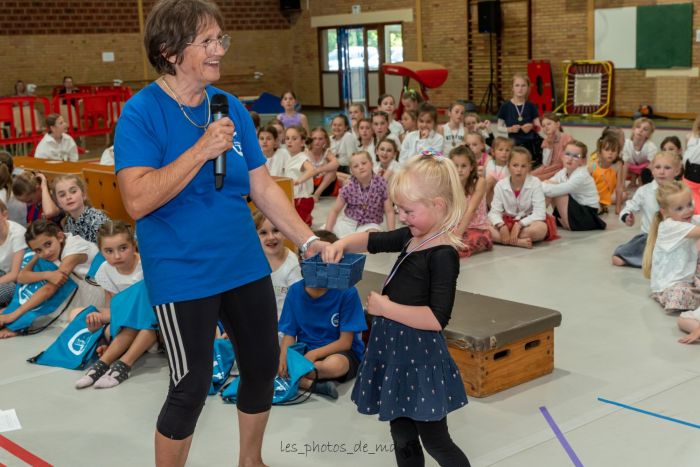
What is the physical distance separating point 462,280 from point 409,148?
367 centimetres

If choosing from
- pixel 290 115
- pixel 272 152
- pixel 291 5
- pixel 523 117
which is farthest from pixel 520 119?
pixel 291 5

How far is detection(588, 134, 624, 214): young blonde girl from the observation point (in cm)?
890

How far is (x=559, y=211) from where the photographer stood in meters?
8.25

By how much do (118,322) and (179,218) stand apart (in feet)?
7.85

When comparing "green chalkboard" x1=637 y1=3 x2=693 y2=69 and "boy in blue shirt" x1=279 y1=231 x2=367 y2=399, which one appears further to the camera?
"green chalkboard" x1=637 y1=3 x2=693 y2=69

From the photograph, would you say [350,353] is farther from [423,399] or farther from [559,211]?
[559,211]

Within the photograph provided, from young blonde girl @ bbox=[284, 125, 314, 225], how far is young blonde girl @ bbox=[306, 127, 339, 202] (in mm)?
143

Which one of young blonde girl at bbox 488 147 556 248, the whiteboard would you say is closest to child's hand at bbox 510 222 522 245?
young blonde girl at bbox 488 147 556 248

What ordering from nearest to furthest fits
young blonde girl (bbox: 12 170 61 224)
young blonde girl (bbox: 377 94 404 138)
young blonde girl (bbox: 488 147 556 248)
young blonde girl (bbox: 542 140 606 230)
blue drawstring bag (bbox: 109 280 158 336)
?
1. blue drawstring bag (bbox: 109 280 158 336)
2. young blonde girl (bbox: 12 170 61 224)
3. young blonde girl (bbox: 488 147 556 248)
4. young blonde girl (bbox: 542 140 606 230)
5. young blonde girl (bbox: 377 94 404 138)

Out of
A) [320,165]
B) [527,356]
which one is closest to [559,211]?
[320,165]

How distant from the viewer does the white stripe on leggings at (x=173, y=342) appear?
275cm

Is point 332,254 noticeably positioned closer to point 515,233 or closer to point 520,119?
point 515,233

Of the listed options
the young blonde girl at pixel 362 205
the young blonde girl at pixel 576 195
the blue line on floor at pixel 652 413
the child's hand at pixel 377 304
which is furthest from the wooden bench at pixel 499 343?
the young blonde girl at pixel 576 195

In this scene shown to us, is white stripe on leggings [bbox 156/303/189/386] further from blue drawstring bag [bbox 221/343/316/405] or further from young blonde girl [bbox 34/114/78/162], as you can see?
young blonde girl [bbox 34/114/78/162]
